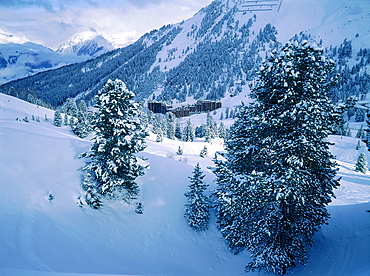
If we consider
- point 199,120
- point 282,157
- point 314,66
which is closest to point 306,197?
point 282,157

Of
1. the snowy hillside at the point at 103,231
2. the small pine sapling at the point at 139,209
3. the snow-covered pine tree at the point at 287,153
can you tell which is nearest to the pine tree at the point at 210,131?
the snowy hillside at the point at 103,231

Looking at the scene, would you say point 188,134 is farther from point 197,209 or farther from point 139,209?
point 139,209

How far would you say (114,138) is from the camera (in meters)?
13.9

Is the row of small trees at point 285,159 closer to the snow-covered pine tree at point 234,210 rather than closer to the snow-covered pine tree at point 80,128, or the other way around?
the snow-covered pine tree at point 234,210

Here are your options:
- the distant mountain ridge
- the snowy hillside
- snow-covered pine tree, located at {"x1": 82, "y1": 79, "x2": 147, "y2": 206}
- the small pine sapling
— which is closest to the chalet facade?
the distant mountain ridge

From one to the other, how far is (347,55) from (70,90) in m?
209

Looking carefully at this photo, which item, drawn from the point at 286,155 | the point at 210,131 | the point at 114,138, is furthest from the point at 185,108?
the point at 286,155

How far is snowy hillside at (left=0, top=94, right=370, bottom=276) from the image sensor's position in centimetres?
867

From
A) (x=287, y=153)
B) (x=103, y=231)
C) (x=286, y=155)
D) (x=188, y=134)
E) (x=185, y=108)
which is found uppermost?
(x=185, y=108)

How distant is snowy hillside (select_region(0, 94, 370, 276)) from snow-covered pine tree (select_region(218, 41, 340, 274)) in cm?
238

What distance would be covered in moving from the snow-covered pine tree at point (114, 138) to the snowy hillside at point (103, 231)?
1736mm

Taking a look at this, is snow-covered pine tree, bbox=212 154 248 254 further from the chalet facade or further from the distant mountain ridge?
the distant mountain ridge

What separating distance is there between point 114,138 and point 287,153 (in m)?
9.61

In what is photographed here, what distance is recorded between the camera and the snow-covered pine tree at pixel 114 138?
13508 mm
